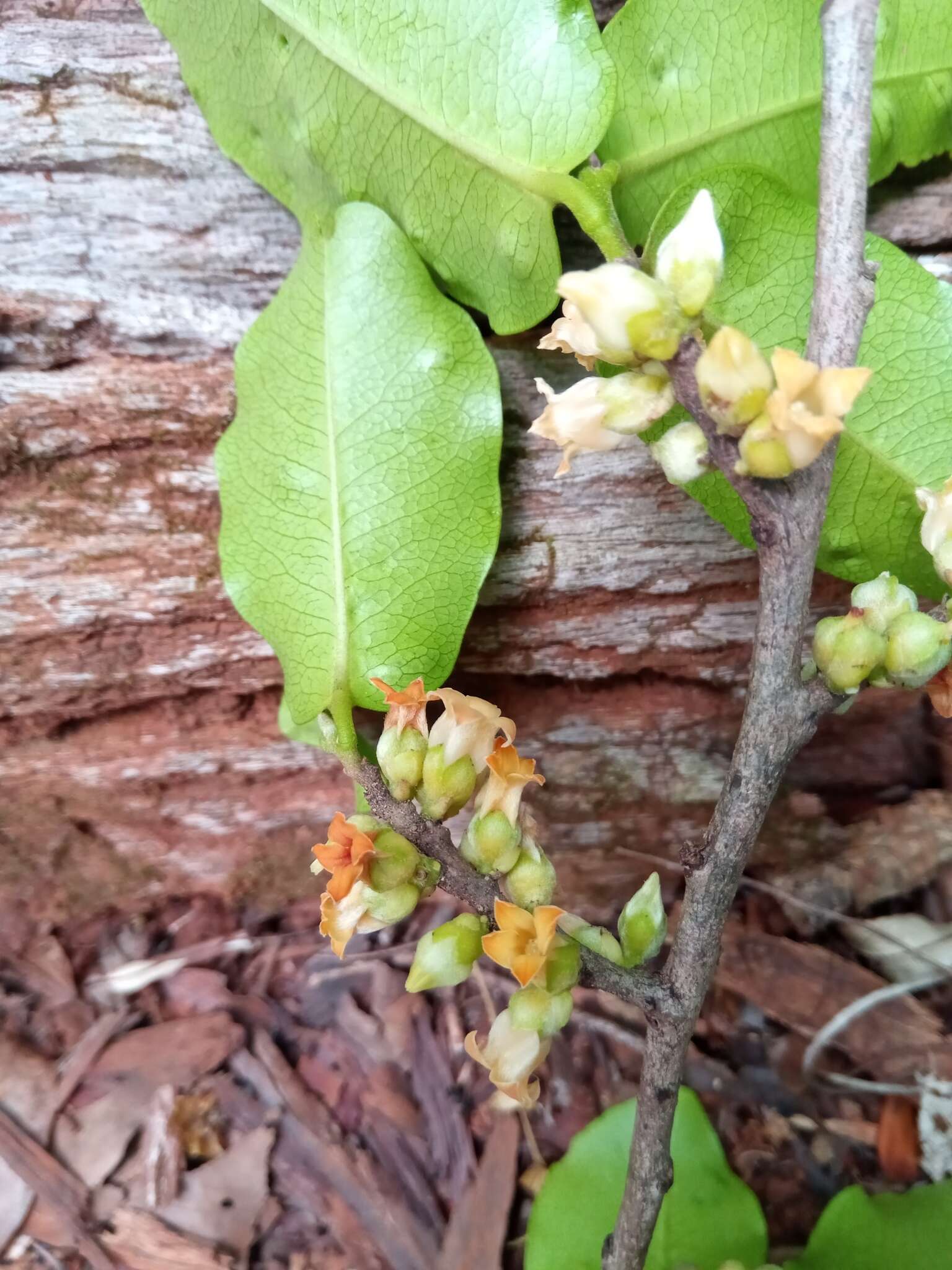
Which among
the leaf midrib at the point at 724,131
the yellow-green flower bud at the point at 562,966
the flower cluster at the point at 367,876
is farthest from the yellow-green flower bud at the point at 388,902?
the leaf midrib at the point at 724,131

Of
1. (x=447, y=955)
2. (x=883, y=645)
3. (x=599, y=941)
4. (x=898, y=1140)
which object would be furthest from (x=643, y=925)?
(x=898, y=1140)

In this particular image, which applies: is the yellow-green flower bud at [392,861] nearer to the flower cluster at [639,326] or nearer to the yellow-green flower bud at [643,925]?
the yellow-green flower bud at [643,925]

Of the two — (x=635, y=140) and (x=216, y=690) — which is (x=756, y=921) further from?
(x=635, y=140)

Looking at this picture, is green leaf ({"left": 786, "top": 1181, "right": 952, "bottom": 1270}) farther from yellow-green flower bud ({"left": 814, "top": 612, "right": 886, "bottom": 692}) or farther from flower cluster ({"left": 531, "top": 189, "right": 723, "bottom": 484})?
flower cluster ({"left": 531, "top": 189, "right": 723, "bottom": 484})

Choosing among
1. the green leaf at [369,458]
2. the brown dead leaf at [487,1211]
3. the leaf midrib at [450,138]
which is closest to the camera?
the leaf midrib at [450,138]

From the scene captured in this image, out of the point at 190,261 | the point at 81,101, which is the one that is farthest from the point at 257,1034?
the point at 81,101

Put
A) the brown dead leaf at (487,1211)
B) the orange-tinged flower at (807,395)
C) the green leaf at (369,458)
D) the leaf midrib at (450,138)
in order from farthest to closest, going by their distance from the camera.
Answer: the brown dead leaf at (487,1211) → the green leaf at (369,458) → the leaf midrib at (450,138) → the orange-tinged flower at (807,395)

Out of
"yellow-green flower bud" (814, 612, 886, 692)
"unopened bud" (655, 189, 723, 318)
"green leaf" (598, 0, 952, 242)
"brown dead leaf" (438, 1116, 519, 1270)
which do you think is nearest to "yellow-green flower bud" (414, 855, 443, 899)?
"yellow-green flower bud" (814, 612, 886, 692)
